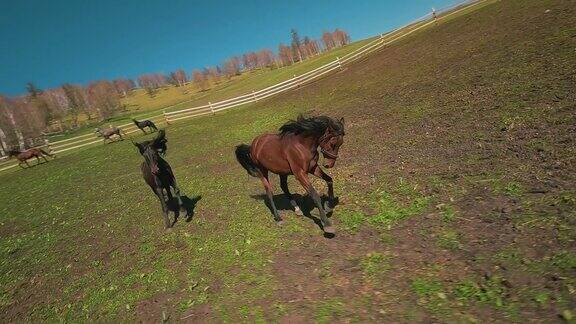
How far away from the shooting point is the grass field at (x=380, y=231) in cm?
597

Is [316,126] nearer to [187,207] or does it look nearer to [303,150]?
[303,150]

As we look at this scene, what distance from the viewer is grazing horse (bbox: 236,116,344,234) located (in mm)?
8484

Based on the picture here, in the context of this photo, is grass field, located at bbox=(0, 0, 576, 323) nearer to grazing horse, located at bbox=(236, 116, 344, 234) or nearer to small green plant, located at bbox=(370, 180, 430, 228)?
small green plant, located at bbox=(370, 180, 430, 228)

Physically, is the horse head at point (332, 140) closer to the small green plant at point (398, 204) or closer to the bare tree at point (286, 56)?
the small green plant at point (398, 204)

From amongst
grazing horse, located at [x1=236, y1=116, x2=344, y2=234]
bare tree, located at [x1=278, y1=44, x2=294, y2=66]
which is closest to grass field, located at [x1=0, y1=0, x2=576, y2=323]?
grazing horse, located at [x1=236, y1=116, x2=344, y2=234]

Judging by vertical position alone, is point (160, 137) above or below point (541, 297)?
above

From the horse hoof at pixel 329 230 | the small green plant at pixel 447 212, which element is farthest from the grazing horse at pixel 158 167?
the small green plant at pixel 447 212

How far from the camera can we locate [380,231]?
26.7ft

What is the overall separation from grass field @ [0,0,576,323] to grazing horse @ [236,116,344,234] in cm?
96

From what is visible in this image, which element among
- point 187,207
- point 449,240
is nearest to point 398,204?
point 449,240

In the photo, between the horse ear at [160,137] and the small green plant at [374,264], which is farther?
the horse ear at [160,137]

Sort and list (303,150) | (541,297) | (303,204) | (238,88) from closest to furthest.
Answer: (541,297), (303,150), (303,204), (238,88)

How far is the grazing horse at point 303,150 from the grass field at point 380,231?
3.15 feet

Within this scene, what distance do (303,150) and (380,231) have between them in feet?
8.05
